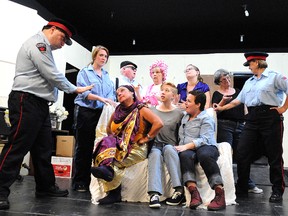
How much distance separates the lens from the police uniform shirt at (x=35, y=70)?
2.29 meters

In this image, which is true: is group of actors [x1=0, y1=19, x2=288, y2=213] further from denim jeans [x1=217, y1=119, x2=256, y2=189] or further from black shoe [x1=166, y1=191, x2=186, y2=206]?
denim jeans [x1=217, y1=119, x2=256, y2=189]

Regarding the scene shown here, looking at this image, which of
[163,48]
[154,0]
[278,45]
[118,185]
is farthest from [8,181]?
[278,45]

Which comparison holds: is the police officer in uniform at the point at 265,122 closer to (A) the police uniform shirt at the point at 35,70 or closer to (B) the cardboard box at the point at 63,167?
(A) the police uniform shirt at the point at 35,70

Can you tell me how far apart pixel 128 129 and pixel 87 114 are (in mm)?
502

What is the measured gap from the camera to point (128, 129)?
8.55 feet

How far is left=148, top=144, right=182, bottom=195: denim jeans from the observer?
2449 millimetres

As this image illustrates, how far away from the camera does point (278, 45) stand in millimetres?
7043

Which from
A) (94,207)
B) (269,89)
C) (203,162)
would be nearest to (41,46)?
(94,207)

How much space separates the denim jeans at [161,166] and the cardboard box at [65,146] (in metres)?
2.12

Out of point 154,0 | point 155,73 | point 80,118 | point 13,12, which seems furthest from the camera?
point 154,0

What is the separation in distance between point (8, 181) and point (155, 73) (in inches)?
76.3

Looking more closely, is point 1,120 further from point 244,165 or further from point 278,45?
point 278,45

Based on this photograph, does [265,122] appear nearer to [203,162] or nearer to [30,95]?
[203,162]

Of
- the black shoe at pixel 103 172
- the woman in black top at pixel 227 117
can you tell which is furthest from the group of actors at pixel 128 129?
the woman in black top at pixel 227 117
